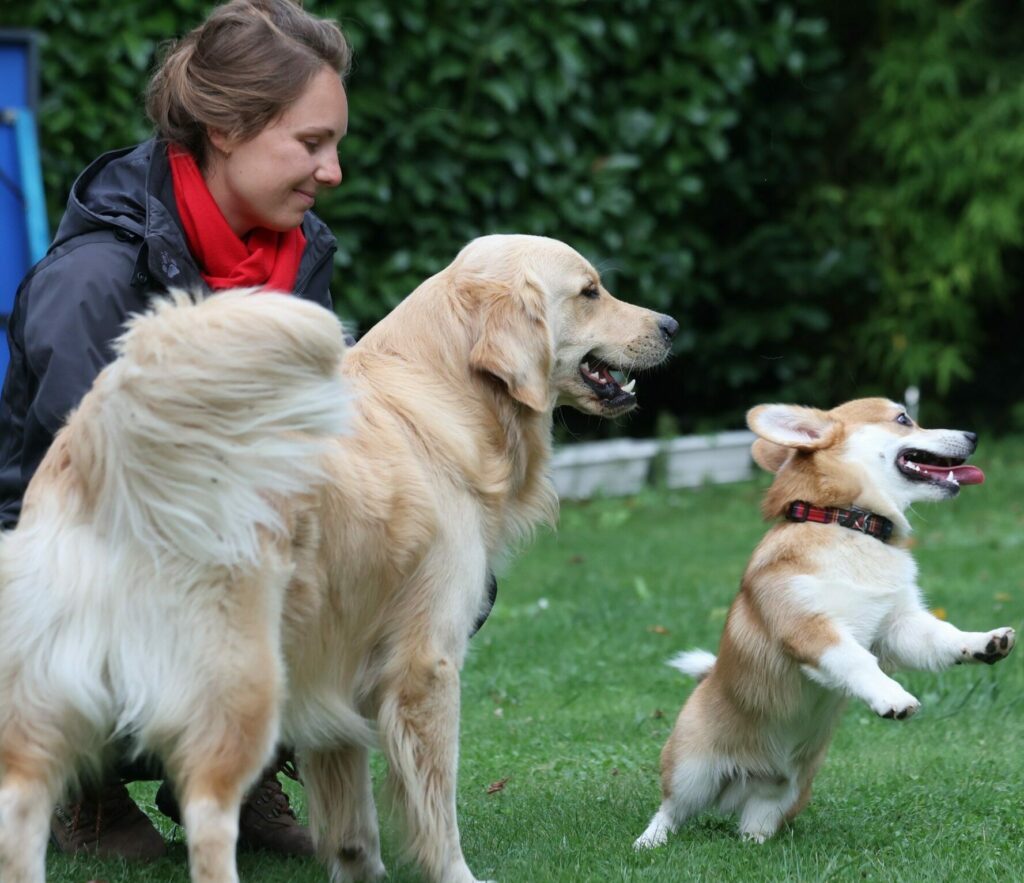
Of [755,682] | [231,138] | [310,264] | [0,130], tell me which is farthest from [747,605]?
[0,130]

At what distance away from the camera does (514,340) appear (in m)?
3.63

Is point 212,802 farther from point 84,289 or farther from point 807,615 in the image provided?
point 807,615

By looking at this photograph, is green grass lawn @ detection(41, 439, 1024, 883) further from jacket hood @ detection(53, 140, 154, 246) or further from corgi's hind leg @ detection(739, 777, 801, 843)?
jacket hood @ detection(53, 140, 154, 246)

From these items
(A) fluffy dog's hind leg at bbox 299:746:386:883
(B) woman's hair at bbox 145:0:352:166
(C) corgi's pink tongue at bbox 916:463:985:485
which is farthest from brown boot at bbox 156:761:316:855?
(C) corgi's pink tongue at bbox 916:463:985:485

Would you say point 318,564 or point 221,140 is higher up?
point 221,140

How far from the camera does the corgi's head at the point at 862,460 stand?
3883mm

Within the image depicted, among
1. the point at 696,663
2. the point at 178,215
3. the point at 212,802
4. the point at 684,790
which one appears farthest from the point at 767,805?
the point at 178,215

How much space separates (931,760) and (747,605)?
1045 millimetres

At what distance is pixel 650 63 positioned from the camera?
32.3ft

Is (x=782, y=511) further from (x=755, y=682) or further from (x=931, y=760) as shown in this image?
(x=931, y=760)

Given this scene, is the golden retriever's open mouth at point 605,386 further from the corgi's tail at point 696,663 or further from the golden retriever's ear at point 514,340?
the corgi's tail at point 696,663

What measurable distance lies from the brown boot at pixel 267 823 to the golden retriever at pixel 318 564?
322mm

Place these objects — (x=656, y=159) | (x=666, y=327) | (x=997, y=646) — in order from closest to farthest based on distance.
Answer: (x=997, y=646) → (x=666, y=327) → (x=656, y=159)

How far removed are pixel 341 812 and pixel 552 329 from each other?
4.29ft
